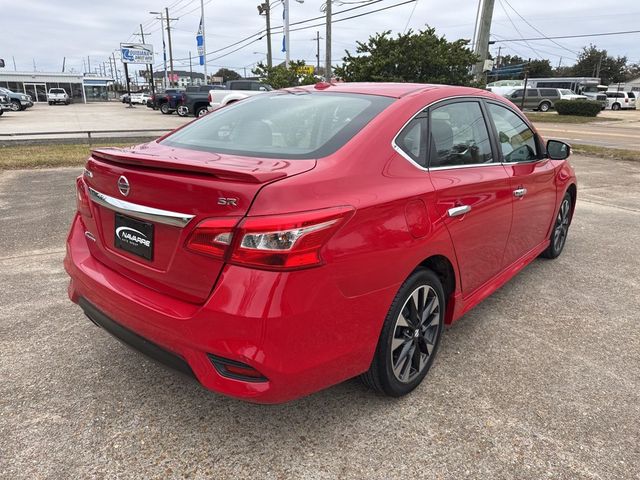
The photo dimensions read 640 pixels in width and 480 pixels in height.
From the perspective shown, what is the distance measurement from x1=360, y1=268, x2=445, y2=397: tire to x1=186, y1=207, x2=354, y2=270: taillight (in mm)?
636

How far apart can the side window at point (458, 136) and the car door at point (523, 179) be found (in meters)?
0.22

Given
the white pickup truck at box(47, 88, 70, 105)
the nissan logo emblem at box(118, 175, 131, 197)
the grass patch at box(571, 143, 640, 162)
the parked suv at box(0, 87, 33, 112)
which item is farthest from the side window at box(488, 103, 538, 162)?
the white pickup truck at box(47, 88, 70, 105)

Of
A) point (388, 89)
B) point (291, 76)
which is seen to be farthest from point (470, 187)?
point (291, 76)

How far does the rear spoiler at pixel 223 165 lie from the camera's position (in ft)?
6.24

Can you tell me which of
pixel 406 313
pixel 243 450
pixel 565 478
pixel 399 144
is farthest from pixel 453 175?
pixel 243 450

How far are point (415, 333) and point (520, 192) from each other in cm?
148

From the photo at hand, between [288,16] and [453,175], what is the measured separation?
3053 centimetres

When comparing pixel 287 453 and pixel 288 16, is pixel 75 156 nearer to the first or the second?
pixel 287 453

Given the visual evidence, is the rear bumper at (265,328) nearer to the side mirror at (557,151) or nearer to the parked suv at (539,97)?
the side mirror at (557,151)

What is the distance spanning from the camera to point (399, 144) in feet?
7.94

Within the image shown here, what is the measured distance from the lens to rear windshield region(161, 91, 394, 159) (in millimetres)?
2365

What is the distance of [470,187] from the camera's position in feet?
9.05

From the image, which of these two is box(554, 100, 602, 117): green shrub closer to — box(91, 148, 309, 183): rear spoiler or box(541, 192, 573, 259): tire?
box(541, 192, 573, 259): tire

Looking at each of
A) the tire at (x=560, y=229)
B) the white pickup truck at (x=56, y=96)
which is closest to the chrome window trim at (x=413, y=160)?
the tire at (x=560, y=229)
